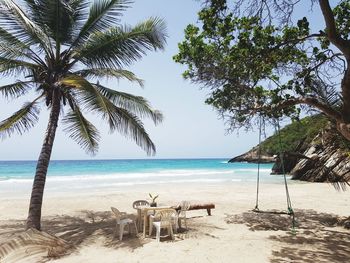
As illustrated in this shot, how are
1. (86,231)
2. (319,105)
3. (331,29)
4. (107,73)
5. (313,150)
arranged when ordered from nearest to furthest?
(331,29) → (319,105) → (86,231) → (107,73) → (313,150)

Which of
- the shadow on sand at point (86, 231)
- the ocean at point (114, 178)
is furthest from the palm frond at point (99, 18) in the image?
the ocean at point (114, 178)

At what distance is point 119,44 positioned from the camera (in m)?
9.70

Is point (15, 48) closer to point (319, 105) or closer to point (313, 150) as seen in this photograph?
point (319, 105)

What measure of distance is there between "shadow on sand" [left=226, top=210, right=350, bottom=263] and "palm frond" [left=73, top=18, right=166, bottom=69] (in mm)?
6376

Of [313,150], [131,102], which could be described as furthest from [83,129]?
[313,150]

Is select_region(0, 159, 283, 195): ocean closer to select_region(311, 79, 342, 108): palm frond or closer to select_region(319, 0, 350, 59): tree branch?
select_region(311, 79, 342, 108): palm frond

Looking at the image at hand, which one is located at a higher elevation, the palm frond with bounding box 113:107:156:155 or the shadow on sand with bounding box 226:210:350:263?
the palm frond with bounding box 113:107:156:155

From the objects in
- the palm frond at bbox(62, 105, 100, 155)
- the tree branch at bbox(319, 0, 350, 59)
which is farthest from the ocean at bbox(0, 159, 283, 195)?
the tree branch at bbox(319, 0, 350, 59)

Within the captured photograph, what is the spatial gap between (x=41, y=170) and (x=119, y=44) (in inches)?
174

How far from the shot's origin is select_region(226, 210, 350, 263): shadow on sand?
6.59m

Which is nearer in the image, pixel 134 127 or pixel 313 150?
pixel 134 127

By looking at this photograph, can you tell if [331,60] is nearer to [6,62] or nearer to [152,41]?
[152,41]

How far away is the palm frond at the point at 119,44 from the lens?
9.59m

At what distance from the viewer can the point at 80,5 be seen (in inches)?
384
